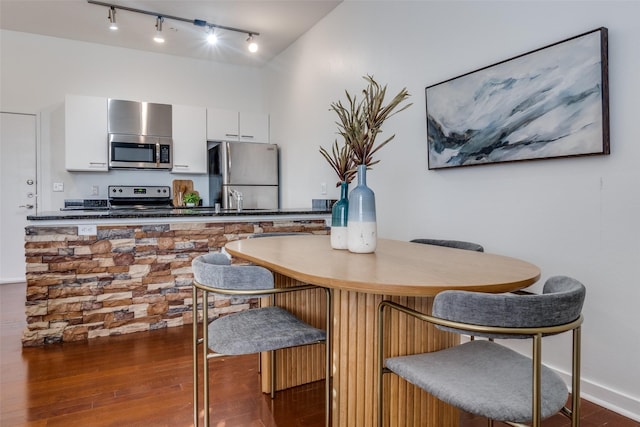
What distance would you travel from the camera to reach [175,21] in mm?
4223

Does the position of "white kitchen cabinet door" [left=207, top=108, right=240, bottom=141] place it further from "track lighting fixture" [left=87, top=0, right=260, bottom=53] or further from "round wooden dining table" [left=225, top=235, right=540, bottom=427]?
"round wooden dining table" [left=225, top=235, right=540, bottom=427]

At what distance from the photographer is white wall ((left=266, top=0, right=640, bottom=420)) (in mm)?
1841

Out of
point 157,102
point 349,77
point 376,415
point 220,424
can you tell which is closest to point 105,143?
point 157,102

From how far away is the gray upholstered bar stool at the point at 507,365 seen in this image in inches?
37.9

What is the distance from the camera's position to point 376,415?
4.60ft

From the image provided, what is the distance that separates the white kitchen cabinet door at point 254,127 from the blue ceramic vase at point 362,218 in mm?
3954

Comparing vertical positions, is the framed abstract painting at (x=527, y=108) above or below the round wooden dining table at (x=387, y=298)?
above

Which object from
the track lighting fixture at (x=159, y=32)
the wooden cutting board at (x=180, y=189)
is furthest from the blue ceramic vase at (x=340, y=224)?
the wooden cutting board at (x=180, y=189)

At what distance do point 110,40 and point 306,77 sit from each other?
95.9 inches

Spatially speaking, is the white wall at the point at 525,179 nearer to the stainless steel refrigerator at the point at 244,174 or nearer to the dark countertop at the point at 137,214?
the dark countertop at the point at 137,214

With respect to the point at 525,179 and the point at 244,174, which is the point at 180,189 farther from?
the point at 525,179

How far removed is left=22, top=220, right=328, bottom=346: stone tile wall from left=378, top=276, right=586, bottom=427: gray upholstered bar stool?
90.2 inches

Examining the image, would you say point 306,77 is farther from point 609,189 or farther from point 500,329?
point 500,329

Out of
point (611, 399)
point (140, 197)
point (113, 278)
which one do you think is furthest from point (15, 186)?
point (611, 399)
